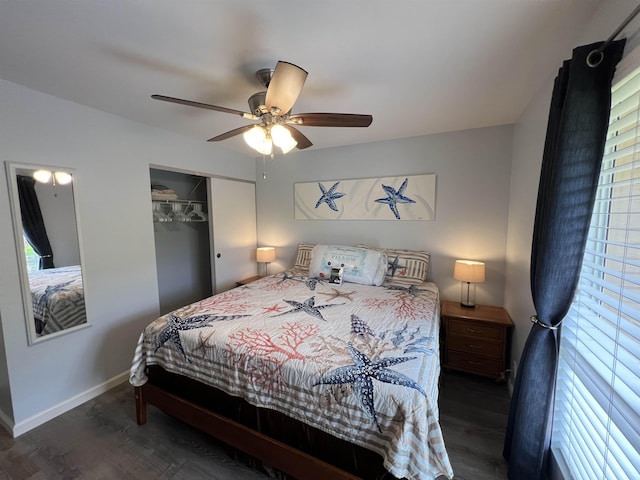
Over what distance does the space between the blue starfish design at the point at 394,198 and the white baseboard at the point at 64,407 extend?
308cm

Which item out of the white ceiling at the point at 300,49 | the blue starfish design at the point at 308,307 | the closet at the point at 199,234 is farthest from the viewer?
the closet at the point at 199,234

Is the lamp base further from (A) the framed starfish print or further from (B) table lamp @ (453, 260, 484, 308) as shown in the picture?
(A) the framed starfish print

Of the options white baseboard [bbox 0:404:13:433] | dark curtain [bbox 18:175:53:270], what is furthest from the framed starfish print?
white baseboard [bbox 0:404:13:433]

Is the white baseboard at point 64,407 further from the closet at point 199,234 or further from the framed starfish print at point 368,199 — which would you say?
the framed starfish print at point 368,199

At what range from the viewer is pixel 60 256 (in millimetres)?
1888

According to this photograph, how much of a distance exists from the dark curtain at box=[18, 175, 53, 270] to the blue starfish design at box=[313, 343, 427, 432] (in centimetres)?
210

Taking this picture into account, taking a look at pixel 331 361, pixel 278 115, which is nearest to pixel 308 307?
pixel 331 361

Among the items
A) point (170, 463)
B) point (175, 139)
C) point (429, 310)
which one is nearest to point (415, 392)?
point (429, 310)

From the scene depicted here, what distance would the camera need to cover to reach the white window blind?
85 cm

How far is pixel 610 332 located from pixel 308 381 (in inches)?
48.0

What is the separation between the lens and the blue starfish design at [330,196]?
3.20 metres

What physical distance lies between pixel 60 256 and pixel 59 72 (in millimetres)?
1236

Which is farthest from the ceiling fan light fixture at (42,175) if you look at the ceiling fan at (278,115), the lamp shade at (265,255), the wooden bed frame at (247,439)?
the lamp shade at (265,255)

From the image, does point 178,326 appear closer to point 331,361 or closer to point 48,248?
point 331,361
